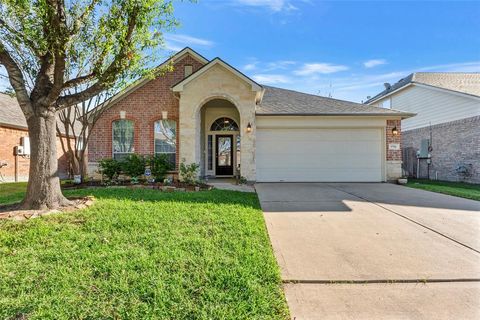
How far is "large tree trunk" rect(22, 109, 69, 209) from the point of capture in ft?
18.4

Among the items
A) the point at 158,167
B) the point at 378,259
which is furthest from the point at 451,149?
the point at 158,167

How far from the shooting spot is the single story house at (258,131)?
1141 centimetres

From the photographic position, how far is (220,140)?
46.9ft

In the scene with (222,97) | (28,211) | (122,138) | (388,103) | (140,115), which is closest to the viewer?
(28,211)

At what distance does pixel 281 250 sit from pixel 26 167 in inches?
659

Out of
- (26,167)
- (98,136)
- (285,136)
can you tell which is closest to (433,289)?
(285,136)

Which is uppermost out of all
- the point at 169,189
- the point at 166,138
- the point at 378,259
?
the point at 166,138

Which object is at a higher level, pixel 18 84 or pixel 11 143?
pixel 18 84

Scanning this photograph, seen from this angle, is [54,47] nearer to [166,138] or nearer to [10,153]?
[166,138]

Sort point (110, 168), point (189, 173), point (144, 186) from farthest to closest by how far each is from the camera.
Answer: point (110, 168) → point (189, 173) → point (144, 186)

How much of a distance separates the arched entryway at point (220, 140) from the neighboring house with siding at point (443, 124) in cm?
1162

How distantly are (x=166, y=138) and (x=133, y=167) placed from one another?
7.20 ft

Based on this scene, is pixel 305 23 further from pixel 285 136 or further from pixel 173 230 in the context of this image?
pixel 173 230

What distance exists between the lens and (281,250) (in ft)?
13.6
